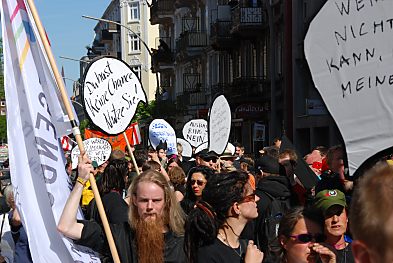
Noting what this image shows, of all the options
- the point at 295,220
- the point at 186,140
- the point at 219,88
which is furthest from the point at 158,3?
the point at 295,220

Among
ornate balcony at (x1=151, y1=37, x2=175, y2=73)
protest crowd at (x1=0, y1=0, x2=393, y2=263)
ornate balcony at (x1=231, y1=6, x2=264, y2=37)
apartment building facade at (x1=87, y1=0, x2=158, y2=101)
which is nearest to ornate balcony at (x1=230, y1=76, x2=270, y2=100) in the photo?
ornate balcony at (x1=231, y1=6, x2=264, y2=37)

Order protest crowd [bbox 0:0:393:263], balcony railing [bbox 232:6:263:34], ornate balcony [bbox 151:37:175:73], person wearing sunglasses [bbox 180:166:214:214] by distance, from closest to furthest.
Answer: protest crowd [bbox 0:0:393:263] → person wearing sunglasses [bbox 180:166:214:214] → balcony railing [bbox 232:6:263:34] → ornate balcony [bbox 151:37:175:73]

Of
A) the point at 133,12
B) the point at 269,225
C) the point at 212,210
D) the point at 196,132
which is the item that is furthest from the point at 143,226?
the point at 133,12

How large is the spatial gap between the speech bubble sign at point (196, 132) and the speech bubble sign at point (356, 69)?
41.4ft

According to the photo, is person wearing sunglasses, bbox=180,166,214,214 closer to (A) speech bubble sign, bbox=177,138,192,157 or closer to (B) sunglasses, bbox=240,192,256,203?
(B) sunglasses, bbox=240,192,256,203

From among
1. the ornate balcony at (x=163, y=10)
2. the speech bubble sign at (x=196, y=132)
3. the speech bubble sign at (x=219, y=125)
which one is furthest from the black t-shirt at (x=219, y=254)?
the ornate balcony at (x=163, y=10)

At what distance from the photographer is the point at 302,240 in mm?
4102

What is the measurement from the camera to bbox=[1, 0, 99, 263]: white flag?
17.3 ft

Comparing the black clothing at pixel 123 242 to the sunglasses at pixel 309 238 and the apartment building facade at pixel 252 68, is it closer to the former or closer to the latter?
the sunglasses at pixel 309 238

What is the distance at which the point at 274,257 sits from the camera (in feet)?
14.6

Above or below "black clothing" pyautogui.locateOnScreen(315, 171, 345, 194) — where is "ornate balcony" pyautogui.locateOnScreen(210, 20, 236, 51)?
above

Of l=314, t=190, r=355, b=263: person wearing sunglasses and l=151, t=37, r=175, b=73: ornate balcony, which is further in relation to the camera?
l=151, t=37, r=175, b=73: ornate balcony

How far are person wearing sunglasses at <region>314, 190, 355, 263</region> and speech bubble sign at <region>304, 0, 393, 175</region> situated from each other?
45.3 inches

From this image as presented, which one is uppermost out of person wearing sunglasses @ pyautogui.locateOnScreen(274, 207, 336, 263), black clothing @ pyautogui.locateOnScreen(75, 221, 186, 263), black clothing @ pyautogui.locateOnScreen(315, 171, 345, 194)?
black clothing @ pyautogui.locateOnScreen(315, 171, 345, 194)
